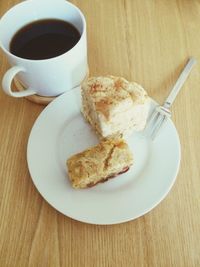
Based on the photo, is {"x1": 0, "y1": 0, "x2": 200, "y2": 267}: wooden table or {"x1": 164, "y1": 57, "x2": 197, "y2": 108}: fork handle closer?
{"x1": 0, "y1": 0, "x2": 200, "y2": 267}: wooden table

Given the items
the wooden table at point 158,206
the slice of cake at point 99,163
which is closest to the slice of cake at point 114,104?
the slice of cake at point 99,163

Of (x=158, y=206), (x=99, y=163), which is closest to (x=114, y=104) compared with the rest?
(x=99, y=163)

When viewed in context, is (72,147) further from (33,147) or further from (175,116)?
(175,116)

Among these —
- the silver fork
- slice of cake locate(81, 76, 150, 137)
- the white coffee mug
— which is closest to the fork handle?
the silver fork

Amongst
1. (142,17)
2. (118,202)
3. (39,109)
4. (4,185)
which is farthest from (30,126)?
(142,17)

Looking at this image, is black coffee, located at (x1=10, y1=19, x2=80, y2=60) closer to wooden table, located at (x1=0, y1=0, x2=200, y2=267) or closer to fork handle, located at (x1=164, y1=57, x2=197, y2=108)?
wooden table, located at (x1=0, y1=0, x2=200, y2=267)

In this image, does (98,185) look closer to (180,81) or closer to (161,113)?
(161,113)
